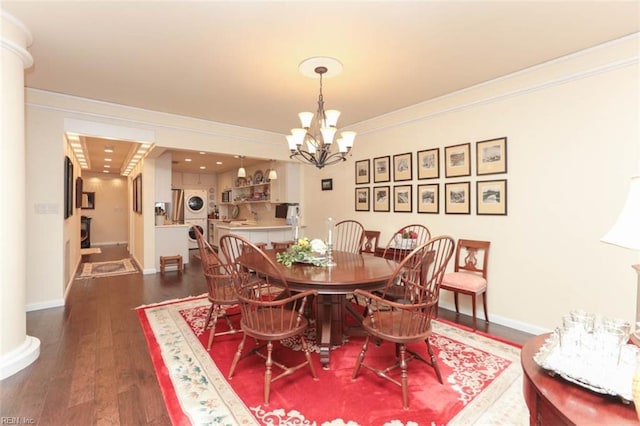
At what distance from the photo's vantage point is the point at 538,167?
298cm

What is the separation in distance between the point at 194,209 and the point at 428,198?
687cm

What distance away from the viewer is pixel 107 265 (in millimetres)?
6340

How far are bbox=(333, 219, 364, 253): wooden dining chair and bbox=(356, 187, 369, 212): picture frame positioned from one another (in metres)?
0.27

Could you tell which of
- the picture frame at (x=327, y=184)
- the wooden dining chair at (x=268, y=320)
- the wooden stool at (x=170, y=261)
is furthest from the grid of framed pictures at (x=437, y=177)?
the wooden stool at (x=170, y=261)

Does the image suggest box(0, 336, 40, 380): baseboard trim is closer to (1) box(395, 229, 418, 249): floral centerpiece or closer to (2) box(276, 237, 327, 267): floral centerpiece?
(2) box(276, 237, 327, 267): floral centerpiece

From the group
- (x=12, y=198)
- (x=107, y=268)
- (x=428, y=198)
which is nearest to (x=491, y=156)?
(x=428, y=198)

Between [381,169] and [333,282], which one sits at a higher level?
[381,169]

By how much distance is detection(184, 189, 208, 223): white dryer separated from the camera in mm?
8492

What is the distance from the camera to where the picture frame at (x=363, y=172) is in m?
4.77

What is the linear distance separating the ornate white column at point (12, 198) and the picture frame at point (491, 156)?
4.24m

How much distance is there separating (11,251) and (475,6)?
3.79 meters

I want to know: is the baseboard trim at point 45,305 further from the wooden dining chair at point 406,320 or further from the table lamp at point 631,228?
the table lamp at point 631,228

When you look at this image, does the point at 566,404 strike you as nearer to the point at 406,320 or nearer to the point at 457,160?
the point at 406,320

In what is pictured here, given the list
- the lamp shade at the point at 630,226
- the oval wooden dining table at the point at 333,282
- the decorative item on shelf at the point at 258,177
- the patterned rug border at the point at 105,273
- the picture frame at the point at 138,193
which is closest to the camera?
the lamp shade at the point at 630,226
